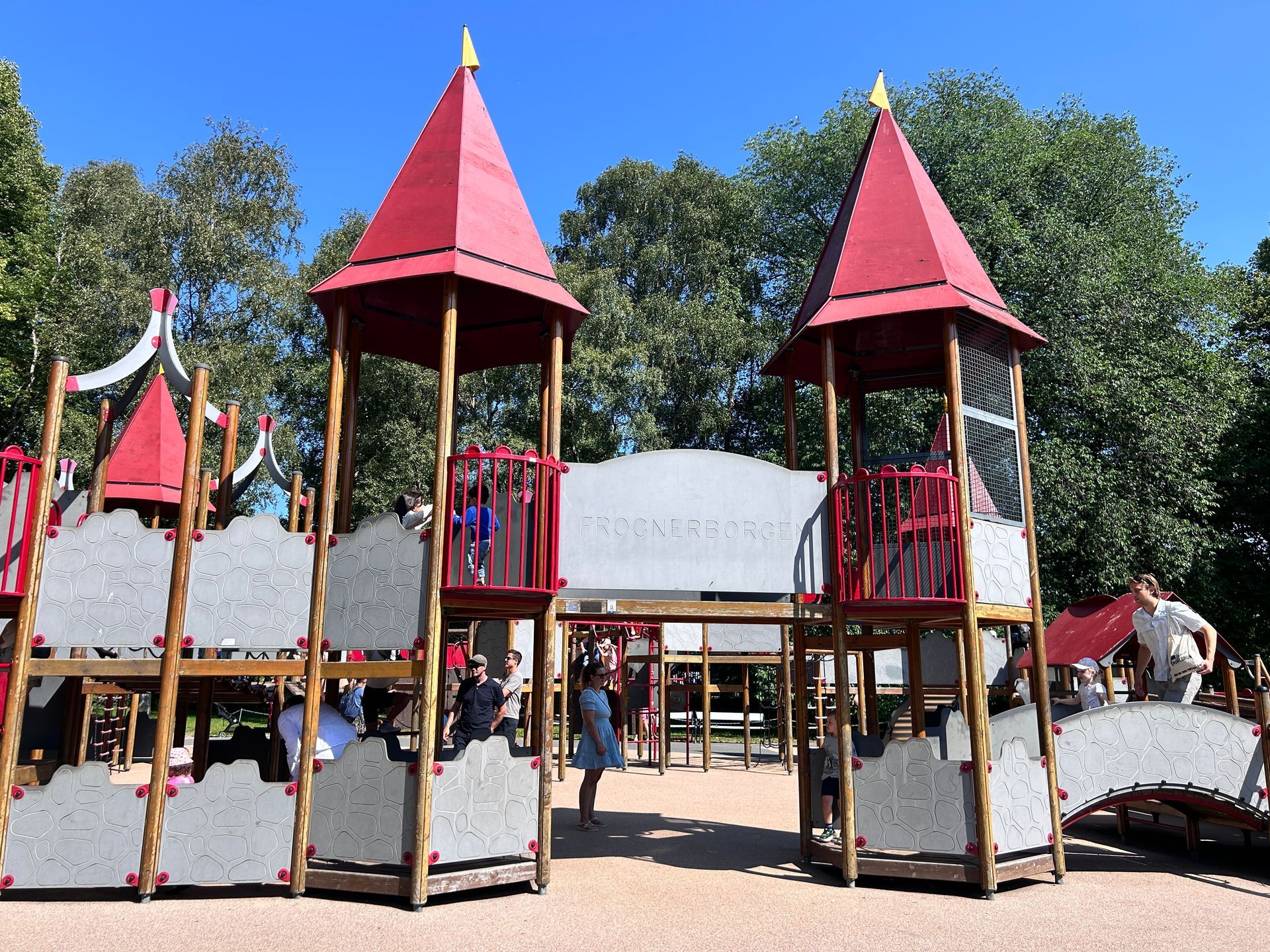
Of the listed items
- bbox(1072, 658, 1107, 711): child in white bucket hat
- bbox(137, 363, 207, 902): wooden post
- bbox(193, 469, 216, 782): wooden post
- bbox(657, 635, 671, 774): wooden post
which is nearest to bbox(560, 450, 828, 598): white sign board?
bbox(137, 363, 207, 902): wooden post

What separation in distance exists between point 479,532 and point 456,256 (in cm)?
253

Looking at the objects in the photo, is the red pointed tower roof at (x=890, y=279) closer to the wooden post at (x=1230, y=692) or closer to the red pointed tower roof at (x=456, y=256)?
the red pointed tower roof at (x=456, y=256)

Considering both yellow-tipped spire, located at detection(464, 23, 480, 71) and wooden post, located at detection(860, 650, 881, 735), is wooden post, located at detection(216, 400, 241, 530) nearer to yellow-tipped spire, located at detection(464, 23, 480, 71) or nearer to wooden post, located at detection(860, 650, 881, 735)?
yellow-tipped spire, located at detection(464, 23, 480, 71)

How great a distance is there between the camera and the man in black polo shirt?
9531 millimetres

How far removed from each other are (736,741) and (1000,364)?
63.5 ft

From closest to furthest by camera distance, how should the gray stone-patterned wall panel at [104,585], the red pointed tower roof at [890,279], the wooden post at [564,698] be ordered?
1. the gray stone-patterned wall panel at [104,585]
2. the red pointed tower roof at [890,279]
3. the wooden post at [564,698]

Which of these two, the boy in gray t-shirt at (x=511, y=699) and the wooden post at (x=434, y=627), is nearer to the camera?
the wooden post at (x=434, y=627)

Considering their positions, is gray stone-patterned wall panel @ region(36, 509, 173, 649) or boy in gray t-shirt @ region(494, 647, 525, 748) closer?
gray stone-patterned wall panel @ region(36, 509, 173, 649)

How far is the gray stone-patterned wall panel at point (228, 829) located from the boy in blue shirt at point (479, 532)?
2.38 m

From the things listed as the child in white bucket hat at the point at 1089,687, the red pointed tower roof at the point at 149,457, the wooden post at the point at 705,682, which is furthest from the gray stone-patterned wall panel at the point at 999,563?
the red pointed tower roof at the point at 149,457

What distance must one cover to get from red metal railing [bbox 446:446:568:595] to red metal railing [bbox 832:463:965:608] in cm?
272

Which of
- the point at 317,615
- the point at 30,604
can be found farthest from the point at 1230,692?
the point at 30,604

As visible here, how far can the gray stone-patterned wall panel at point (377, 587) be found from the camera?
326 inches

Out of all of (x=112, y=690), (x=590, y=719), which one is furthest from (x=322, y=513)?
(x=112, y=690)
